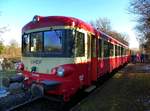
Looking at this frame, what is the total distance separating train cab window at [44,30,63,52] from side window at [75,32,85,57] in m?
0.65

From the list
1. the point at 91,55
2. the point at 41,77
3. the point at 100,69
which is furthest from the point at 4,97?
the point at 100,69

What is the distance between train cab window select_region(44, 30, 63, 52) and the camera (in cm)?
1055

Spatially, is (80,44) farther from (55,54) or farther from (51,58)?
(51,58)

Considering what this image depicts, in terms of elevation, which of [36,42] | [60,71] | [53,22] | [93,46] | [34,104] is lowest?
[34,104]

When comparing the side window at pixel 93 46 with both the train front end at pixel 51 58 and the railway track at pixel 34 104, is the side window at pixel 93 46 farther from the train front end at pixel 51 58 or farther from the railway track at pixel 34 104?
the train front end at pixel 51 58

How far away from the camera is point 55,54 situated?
10531 mm

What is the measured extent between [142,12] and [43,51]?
317 inches

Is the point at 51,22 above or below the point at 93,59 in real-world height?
above

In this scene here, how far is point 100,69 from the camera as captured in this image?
15602 millimetres

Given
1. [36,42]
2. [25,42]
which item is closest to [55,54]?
[36,42]

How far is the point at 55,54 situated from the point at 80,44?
3.86 ft

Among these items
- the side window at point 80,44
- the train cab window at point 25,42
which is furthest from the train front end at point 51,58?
the side window at point 80,44

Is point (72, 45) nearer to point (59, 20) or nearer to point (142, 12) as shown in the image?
point (59, 20)

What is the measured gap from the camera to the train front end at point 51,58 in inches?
399
